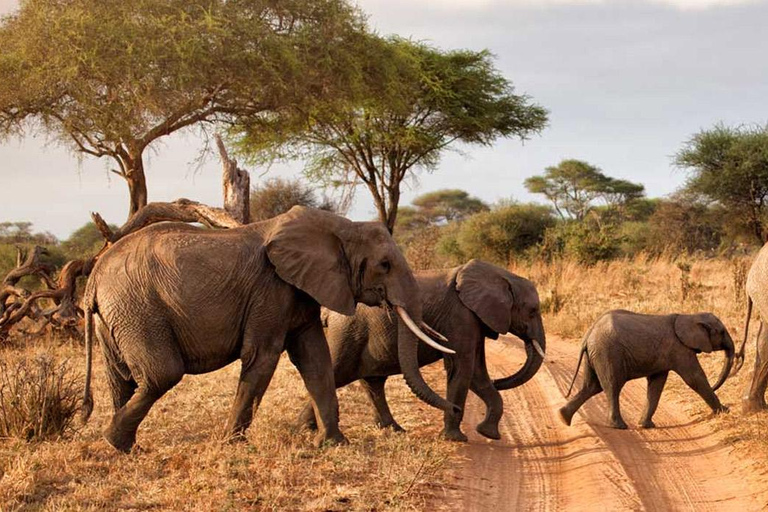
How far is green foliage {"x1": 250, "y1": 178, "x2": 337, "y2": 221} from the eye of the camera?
95.1 feet

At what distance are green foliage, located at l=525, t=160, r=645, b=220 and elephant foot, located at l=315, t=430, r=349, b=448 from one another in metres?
32.9

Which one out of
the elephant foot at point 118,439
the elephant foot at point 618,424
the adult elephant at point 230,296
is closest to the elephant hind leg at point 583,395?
the elephant foot at point 618,424

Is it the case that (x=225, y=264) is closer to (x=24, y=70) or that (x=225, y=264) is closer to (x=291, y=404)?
(x=291, y=404)

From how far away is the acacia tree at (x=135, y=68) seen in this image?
56.3 ft

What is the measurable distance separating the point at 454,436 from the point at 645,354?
2.10m

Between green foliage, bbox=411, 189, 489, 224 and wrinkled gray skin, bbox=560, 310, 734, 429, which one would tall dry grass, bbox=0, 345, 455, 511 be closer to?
wrinkled gray skin, bbox=560, 310, 734, 429

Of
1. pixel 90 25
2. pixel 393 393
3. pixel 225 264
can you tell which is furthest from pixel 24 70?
pixel 225 264

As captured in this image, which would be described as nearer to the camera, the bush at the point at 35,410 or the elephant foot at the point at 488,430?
the bush at the point at 35,410

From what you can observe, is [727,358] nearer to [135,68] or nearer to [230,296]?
[230,296]

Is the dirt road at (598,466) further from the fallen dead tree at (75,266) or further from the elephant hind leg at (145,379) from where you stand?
the fallen dead tree at (75,266)

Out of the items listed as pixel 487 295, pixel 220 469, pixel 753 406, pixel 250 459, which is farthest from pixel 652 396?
pixel 220 469

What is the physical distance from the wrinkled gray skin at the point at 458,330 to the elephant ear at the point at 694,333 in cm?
151

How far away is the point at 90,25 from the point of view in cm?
1714

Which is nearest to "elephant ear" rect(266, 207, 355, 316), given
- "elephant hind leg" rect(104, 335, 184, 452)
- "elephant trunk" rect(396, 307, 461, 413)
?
"elephant trunk" rect(396, 307, 461, 413)
